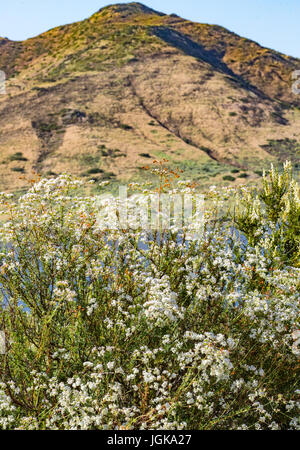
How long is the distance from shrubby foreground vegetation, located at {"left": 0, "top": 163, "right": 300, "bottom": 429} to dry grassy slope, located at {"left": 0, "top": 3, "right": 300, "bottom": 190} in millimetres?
40636

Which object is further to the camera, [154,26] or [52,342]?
[154,26]

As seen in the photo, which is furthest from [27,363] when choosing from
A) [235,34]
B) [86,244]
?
[235,34]

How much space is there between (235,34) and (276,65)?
28286mm

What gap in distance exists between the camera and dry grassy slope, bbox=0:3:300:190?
52.9 metres

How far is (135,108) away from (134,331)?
68645 millimetres

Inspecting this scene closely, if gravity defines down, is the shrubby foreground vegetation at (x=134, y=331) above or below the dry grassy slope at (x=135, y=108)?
below

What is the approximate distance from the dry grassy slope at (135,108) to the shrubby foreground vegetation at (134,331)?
40636 millimetres

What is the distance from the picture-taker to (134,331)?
515cm

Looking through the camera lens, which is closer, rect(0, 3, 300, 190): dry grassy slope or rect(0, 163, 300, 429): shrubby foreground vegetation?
rect(0, 163, 300, 429): shrubby foreground vegetation

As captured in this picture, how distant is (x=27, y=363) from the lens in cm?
525

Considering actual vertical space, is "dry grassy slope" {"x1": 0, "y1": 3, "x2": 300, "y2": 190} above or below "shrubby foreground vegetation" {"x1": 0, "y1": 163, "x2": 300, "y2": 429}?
above

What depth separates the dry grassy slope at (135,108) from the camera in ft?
174
